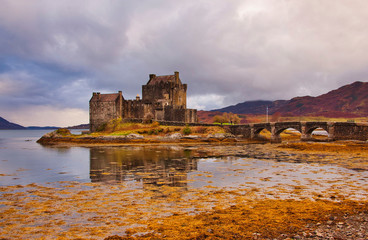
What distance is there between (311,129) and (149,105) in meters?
38.6

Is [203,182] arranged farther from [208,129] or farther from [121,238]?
[208,129]

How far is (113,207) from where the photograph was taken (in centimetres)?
1148

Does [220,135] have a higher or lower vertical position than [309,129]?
lower

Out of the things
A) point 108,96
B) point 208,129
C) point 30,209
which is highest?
point 108,96

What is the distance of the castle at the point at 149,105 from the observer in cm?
A: 6906

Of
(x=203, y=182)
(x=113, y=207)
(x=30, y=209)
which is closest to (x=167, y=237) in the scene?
(x=113, y=207)

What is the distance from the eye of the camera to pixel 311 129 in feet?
188

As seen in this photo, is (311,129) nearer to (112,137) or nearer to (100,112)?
(112,137)

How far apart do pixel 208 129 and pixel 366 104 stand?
159509mm

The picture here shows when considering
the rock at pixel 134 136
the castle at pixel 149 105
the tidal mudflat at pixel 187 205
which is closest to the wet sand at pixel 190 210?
the tidal mudflat at pixel 187 205

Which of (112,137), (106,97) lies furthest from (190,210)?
(106,97)

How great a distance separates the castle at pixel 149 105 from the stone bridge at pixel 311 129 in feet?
45.8

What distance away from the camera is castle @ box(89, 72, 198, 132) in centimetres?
6906

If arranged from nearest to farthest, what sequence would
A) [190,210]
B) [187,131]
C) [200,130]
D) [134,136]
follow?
[190,210] < [134,136] < [187,131] < [200,130]
